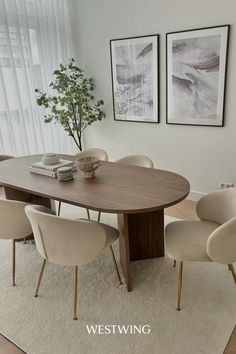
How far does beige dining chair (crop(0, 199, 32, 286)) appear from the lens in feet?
6.47

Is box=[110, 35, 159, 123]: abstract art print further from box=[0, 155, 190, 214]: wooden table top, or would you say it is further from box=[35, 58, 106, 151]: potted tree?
box=[0, 155, 190, 214]: wooden table top

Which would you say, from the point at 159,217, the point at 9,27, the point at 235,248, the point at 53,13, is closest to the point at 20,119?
the point at 9,27

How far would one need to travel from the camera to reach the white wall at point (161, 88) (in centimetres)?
298

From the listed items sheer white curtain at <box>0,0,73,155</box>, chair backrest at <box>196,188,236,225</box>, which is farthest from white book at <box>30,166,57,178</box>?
sheer white curtain at <box>0,0,73,155</box>

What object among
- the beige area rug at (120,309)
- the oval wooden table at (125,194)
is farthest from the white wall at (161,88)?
the beige area rug at (120,309)

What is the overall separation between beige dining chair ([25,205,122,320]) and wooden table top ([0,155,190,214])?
0.52 ft

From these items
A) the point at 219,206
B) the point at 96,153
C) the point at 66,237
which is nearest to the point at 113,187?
the point at 66,237

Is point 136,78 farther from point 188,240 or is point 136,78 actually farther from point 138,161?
point 188,240

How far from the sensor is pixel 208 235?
1914mm

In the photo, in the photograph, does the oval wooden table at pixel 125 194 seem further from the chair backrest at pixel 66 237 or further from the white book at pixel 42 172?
the chair backrest at pixel 66 237

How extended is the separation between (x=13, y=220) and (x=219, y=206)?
1475 mm

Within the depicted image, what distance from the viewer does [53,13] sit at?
12.9ft

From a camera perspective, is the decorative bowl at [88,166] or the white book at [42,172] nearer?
the decorative bowl at [88,166]

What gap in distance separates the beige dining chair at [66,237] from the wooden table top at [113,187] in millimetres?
160
